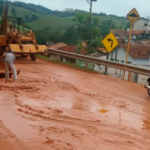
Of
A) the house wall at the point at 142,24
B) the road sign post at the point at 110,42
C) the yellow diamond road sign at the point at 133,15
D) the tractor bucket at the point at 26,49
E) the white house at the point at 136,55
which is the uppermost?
the house wall at the point at 142,24

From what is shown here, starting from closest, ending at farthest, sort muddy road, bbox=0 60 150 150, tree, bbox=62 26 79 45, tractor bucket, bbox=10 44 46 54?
muddy road, bbox=0 60 150 150 < tractor bucket, bbox=10 44 46 54 < tree, bbox=62 26 79 45

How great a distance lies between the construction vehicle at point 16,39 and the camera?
1723 centimetres

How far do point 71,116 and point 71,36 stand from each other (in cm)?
4623

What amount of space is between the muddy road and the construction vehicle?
6.00m

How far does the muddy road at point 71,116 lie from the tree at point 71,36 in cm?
3983

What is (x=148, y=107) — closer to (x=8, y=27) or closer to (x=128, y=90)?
(x=128, y=90)

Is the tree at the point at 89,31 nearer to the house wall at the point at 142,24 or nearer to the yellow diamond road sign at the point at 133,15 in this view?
the yellow diamond road sign at the point at 133,15

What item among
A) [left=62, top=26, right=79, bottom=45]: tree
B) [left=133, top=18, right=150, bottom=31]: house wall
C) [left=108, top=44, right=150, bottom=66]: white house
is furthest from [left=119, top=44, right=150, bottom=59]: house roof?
[left=133, top=18, right=150, bottom=31]: house wall

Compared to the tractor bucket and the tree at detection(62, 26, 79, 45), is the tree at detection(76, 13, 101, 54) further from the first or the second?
the tractor bucket

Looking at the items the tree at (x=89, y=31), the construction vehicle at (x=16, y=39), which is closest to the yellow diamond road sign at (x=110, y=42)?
the construction vehicle at (x=16, y=39)

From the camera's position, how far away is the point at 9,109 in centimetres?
729

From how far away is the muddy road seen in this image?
5.39 m

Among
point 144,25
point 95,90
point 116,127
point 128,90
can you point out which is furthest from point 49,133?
point 144,25

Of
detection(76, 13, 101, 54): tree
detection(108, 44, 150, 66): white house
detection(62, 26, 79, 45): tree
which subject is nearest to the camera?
detection(76, 13, 101, 54): tree
